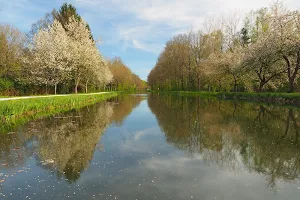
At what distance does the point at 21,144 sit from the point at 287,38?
31.6 meters

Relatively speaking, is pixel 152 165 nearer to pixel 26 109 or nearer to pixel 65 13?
pixel 26 109

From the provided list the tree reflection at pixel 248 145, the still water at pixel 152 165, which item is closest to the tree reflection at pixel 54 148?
the still water at pixel 152 165

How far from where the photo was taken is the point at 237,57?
1702 inches

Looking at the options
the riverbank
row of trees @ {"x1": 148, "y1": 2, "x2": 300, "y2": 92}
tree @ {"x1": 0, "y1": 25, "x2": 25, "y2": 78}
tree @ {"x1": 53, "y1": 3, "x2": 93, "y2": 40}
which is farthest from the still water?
tree @ {"x1": 53, "y1": 3, "x2": 93, "y2": 40}

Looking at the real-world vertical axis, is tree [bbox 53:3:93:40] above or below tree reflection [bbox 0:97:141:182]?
above

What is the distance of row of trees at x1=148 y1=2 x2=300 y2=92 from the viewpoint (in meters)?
30.9

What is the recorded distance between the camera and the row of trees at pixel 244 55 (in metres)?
30.9

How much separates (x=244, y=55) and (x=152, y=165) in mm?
35949

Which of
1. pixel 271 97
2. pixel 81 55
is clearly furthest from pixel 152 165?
pixel 81 55

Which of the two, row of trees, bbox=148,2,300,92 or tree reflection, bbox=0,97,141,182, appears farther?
row of trees, bbox=148,2,300,92

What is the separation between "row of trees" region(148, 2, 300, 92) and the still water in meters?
23.0

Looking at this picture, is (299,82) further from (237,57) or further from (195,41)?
(195,41)

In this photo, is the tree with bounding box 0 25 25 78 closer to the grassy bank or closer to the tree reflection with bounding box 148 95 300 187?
the grassy bank

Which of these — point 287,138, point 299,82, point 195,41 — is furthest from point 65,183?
point 195,41
